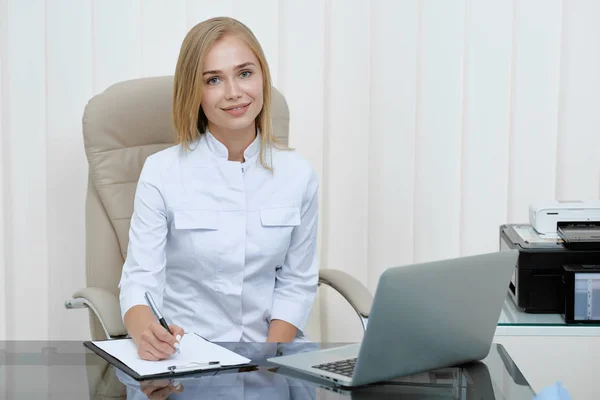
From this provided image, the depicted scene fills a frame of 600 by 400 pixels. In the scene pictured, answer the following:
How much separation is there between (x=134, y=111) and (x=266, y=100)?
348mm

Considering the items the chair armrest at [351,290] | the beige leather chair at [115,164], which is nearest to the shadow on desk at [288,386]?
the chair armrest at [351,290]

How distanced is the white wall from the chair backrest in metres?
0.51

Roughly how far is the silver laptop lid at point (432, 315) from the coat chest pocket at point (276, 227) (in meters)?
0.67

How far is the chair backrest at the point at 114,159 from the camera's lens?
197cm

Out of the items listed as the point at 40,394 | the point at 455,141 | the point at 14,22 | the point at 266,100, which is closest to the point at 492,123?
the point at 455,141

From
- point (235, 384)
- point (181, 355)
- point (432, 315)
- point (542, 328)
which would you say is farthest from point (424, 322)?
point (542, 328)

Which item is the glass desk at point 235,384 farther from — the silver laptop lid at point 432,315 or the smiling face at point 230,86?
the smiling face at point 230,86

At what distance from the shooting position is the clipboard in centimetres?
119

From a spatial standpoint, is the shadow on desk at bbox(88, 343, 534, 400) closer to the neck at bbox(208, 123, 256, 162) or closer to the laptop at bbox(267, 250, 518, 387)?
the laptop at bbox(267, 250, 518, 387)

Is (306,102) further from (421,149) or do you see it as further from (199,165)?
(199,165)

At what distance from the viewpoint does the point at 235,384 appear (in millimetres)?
1151

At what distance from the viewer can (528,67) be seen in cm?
247

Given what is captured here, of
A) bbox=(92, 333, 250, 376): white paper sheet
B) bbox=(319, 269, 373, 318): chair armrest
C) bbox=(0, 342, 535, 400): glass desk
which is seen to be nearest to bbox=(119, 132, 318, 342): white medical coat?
bbox=(319, 269, 373, 318): chair armrest

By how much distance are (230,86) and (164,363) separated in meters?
0.73
